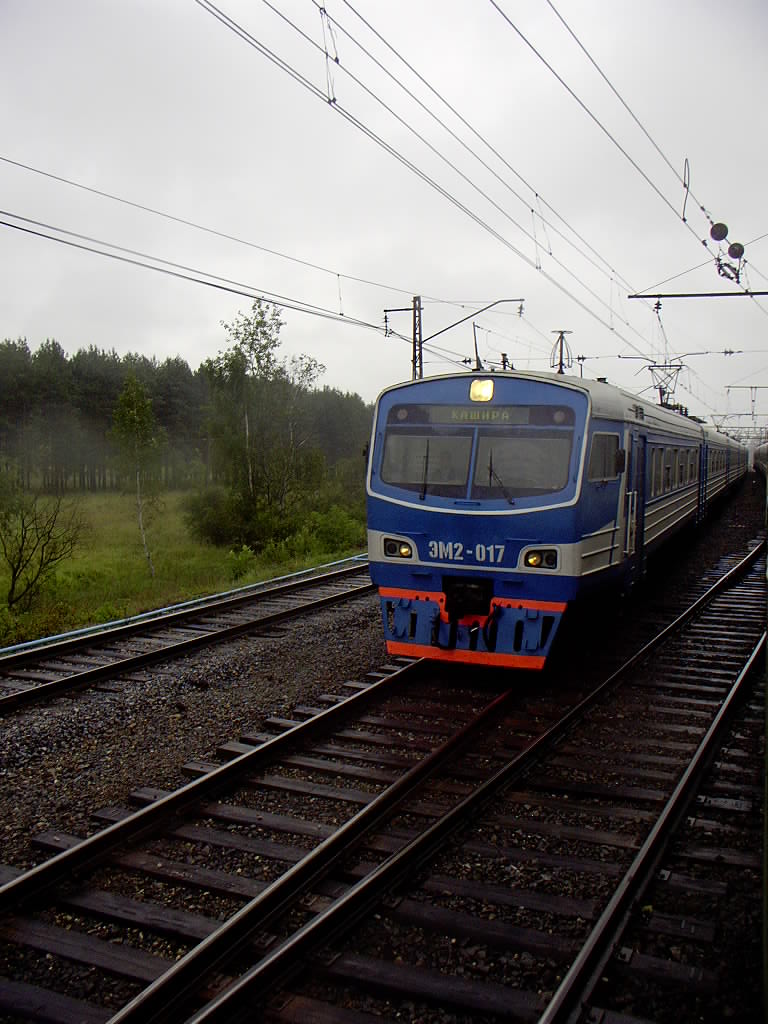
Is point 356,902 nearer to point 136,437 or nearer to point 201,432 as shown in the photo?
point 136,437

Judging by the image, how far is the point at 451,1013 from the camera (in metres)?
3.51

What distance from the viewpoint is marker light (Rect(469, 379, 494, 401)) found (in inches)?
316

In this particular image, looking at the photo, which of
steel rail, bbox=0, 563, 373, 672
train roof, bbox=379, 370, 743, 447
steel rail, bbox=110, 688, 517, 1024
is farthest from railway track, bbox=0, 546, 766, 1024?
steel rail, bbox=0, 563, 373, 672

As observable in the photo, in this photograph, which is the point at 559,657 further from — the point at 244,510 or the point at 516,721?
the point at 244,510

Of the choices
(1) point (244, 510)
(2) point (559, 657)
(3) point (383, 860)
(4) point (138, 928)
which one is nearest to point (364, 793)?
(3) point (383, 860)

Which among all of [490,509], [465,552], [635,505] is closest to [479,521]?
[490,509]

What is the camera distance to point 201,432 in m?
36.3

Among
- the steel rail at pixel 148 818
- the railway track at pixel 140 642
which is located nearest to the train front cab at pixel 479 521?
the steel rail at pixel 148 818

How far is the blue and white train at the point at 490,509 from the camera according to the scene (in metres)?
7.59

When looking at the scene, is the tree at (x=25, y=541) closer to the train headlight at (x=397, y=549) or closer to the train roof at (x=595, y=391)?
the train headlight at (x=397, y=549)

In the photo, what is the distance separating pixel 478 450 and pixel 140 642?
4763 mm

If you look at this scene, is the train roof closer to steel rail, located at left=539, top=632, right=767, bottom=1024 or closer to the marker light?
the marker light

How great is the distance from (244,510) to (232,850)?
888 inches

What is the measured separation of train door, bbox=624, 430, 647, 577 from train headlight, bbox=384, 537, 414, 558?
2.71m
